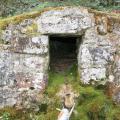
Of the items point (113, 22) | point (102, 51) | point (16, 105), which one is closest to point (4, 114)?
point (16, 105)

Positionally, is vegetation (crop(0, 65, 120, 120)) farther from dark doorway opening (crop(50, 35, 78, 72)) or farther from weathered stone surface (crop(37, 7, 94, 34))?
weathered stone surface (crop(37, 7, 94, 34))

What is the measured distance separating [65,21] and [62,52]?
1448mm

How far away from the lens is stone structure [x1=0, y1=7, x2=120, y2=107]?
326 inches

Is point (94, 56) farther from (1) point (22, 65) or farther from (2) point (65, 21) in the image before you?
(1) point (22, 65)

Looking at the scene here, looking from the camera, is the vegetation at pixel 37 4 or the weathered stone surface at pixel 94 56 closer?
the weathered stone surface at pixel 94 56

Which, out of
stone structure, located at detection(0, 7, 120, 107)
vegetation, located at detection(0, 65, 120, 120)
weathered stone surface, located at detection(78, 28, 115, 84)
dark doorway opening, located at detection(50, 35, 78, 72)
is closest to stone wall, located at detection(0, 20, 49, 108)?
stone structure, located at detection(0, 7, 120, 107)

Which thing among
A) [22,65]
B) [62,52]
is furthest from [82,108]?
[62,52]

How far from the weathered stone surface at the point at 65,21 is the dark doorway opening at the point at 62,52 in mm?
359

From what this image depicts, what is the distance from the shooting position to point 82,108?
8.04 meters

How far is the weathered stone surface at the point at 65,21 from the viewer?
8.41 meters

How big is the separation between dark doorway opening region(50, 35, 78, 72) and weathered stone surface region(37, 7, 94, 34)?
36 cm

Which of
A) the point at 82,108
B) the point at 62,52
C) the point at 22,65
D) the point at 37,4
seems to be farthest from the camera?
the point at 37,4

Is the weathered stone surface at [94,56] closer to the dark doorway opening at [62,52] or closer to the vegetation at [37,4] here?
the dark doorway opening at [62,52]

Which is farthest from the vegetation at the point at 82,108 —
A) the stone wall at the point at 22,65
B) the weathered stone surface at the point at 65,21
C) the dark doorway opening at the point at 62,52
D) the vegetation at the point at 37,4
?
the vegetation at the point at 37,4
